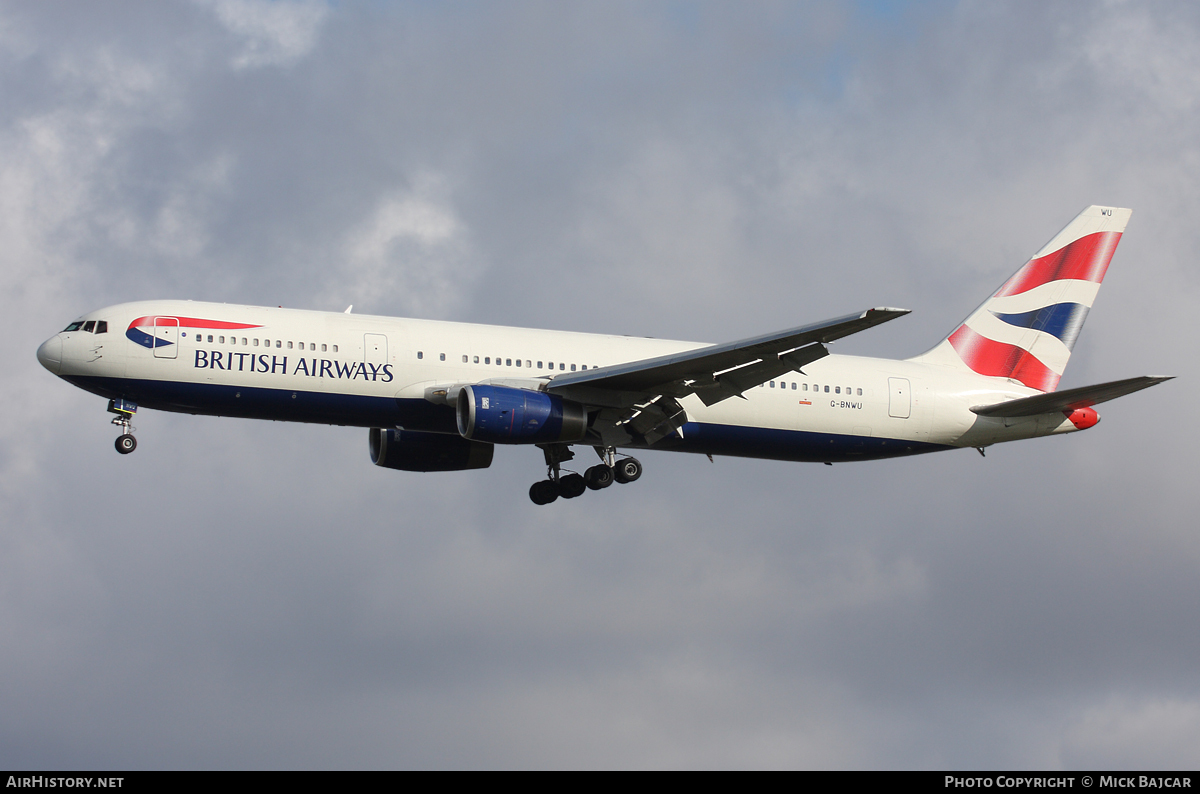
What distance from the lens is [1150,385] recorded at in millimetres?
37812

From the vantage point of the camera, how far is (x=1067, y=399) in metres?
43.4

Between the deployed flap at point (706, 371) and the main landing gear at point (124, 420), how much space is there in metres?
12.6

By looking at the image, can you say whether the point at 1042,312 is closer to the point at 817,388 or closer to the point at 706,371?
the point at 817,388

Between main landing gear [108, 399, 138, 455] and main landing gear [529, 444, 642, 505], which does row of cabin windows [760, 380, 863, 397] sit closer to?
main landing gear [529, 444, 642, 505]

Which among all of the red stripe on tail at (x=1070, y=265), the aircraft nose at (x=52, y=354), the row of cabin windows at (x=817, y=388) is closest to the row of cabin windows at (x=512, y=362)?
the row of cabin windows at (x=817, y=388)

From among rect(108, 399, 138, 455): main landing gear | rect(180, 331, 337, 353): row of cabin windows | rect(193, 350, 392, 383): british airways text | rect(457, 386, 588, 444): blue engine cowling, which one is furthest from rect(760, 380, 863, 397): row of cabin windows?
rect(108, 399, 138, 455): main landing gear

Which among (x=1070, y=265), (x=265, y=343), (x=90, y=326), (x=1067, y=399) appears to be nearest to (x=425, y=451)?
(x=265, y=343)

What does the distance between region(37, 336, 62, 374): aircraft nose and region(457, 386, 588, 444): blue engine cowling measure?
39.3ft

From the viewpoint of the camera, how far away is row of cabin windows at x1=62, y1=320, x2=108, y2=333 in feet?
129

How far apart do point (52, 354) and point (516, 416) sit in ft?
45.7
